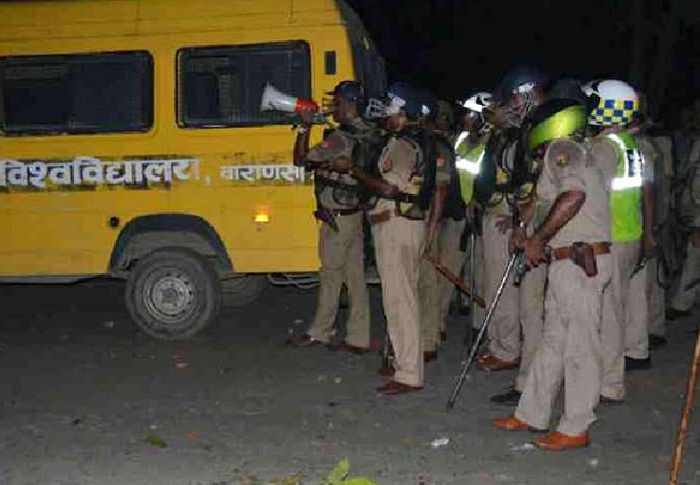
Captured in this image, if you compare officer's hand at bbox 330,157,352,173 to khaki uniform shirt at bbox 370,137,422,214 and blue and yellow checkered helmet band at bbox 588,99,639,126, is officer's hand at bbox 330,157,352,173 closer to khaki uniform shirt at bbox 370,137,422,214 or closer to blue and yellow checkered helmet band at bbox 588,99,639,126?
khaki uniform shirt at bbox 370,137,422,214

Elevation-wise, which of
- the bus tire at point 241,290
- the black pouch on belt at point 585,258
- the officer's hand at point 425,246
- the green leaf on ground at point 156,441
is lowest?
the green leaf on ground at point 156,441

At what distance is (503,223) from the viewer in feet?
28.6

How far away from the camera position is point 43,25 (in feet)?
32.5

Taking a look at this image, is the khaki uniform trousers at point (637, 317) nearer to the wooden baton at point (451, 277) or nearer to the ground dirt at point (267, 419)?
the ground dirt at point (267, 419)

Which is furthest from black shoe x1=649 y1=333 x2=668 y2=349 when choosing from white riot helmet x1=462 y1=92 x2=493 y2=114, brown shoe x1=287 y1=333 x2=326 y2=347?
brown shoe x1=287 y1=333 x2=326 y2=347

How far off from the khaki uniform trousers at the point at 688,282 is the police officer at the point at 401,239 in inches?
154

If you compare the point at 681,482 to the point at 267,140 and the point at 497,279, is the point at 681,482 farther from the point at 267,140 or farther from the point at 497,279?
the point at 267,140

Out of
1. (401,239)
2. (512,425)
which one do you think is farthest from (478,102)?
A: (512,425)

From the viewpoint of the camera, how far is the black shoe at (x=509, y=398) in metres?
8.00

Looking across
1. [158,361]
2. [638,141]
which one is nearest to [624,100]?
[638,141]

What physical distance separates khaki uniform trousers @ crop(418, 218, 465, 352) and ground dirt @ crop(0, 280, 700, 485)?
0.29 m

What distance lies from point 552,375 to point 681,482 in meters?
0.94

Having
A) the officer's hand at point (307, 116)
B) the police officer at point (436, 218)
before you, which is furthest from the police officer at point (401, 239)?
the officer's hand at point (307, 116)

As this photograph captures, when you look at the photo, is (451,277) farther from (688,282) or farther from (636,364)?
(688,282)
